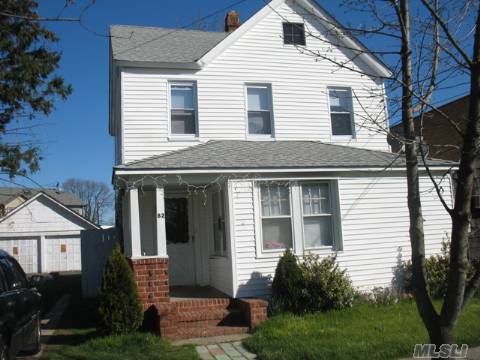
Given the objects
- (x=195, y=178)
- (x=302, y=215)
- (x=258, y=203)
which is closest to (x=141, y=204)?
(x=195, y=178)

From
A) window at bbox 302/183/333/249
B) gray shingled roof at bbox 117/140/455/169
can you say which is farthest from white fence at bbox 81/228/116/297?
window at bbox 302/183/333/249

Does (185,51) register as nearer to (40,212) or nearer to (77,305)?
(77,305)

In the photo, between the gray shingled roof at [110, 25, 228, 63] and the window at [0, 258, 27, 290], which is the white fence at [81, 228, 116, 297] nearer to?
the gray shingled roof at [110, 25, 228, 63]

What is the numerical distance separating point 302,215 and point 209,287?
2.80m

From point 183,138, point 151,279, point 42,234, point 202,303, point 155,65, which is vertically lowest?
point 202,303

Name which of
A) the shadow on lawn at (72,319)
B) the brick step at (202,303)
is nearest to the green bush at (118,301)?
the shadow on lawn at (72,319)

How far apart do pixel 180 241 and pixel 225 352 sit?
186 inches

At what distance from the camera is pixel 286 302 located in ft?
30.4

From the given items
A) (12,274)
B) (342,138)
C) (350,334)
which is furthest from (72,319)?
(342,138)

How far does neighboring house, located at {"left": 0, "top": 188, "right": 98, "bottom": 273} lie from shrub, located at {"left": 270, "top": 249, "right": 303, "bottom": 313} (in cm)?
2139

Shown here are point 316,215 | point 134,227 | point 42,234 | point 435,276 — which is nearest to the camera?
point 134,227

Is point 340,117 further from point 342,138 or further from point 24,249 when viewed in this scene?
point 24,249

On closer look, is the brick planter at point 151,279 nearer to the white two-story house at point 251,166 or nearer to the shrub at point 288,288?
the white two-story house at point 251,166

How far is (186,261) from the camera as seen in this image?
39.0 ft
